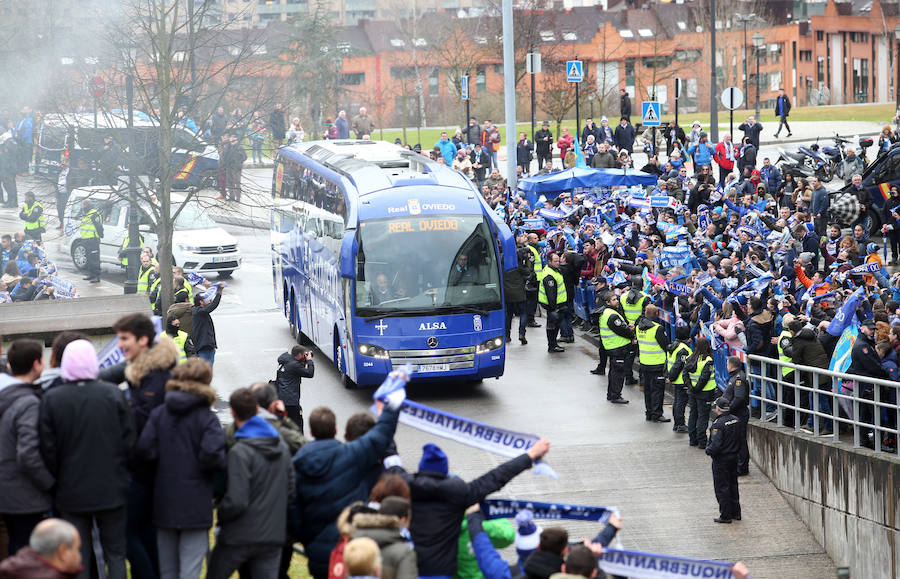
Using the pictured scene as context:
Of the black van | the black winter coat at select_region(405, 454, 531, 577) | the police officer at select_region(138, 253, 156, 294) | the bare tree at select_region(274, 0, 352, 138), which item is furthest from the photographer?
the bare tree at select_region(274, 0, 352, 138)

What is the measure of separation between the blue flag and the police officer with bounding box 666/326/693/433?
183 centimetres


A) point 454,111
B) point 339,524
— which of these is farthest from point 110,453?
point 454,111

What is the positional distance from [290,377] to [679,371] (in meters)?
5.16

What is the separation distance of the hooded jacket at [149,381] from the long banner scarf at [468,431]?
1.55 m

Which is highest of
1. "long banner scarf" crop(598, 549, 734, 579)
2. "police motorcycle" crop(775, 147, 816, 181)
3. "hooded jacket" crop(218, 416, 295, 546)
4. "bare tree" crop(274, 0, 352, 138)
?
"bare tree" crop(274, 0, 352, 138)

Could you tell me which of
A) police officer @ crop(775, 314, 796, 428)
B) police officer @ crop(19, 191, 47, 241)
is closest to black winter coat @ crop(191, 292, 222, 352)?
police officer @ crop(775, 314, 796, 428)

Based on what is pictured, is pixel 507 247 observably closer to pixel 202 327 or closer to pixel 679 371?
pixel 679 371

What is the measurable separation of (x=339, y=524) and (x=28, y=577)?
1745mm

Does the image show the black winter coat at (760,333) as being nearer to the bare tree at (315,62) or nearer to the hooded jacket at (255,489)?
the hooded jacket at (255,489)

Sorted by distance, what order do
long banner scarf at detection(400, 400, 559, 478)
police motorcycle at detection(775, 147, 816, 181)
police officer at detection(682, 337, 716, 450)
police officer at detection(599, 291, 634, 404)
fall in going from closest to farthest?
long banner scarf at detection(400, 400, 559, 478) < police officer at detection(682, 337, 716, 450) < police officer at detection(599, 291, 634, 404) < police motorcycle at detection(775, 147, 816, 181)

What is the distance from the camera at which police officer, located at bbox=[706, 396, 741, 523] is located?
14.5 m

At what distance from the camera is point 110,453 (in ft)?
24.3

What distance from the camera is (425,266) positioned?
1866cm

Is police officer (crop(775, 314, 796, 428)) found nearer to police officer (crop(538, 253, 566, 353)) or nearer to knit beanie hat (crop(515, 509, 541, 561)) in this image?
police officer (crop(538, 253, 566, 353))
